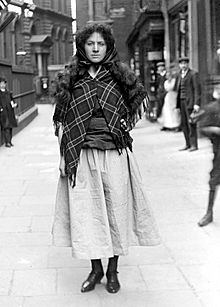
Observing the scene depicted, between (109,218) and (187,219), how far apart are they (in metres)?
2.55

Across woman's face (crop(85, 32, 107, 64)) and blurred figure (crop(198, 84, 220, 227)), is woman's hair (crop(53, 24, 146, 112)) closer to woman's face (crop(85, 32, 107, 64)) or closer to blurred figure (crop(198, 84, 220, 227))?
woman's face (crop(85, 32, 107, 64))

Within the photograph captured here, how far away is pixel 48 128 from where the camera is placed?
21.8 m

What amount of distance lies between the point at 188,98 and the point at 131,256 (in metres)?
7.08

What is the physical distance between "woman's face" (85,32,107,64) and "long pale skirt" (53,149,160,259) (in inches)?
24.9

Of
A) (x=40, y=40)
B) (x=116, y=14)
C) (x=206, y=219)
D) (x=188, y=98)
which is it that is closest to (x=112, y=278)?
(x=206, y=219)

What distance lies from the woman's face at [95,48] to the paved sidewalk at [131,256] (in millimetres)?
1634

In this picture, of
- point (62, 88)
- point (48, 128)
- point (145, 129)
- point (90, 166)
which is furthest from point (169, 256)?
point (48, 128)

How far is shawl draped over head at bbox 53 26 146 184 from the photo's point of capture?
14.5 feet

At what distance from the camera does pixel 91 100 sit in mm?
4418

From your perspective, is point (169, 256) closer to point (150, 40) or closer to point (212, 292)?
point (212, 292)

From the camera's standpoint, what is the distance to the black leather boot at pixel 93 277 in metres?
4.61

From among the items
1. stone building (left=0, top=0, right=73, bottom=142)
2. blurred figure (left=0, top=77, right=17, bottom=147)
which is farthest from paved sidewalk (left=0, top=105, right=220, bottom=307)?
stone building (left=0, top=0, right=73, bottom=142)

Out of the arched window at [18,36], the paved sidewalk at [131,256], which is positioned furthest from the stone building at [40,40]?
the paved sidewalk at [131,256]

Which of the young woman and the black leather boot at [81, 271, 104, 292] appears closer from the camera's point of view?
the young woman
